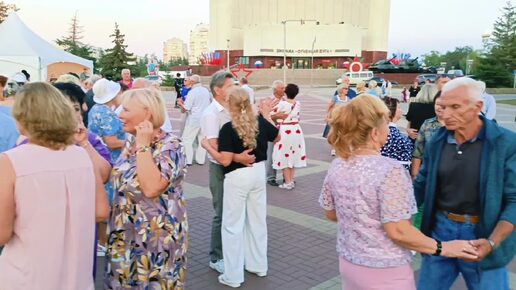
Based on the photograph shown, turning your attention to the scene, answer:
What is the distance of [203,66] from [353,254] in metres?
57.9

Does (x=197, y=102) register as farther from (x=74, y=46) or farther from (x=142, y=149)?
(x=74, y=46)

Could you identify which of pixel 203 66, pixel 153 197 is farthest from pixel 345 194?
pixel 203 66

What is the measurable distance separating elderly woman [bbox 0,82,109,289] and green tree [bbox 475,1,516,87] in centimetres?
4913

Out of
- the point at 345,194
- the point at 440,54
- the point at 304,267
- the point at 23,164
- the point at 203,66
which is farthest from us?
the point at 440,54

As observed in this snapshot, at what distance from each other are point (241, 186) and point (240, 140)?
431 millimetres

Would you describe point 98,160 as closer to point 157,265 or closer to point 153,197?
point 153,197

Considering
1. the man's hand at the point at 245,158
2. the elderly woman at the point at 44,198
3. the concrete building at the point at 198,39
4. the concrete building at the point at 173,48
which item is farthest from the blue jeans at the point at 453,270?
the concrete building at the point at 173,48

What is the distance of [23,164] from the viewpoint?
2.02 m

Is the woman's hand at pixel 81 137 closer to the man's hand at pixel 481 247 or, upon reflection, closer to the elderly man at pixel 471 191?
the elderly man at pixel 471 191

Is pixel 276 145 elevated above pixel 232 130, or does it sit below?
below

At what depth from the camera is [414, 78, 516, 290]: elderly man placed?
2.49 m

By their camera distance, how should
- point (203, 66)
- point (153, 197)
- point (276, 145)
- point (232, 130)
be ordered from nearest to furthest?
point (153, 197), point (232, 130), point (276, 145), point (203, 66)

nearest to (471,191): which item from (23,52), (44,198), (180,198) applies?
(180,198)

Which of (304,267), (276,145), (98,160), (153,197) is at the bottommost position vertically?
(304,267)
